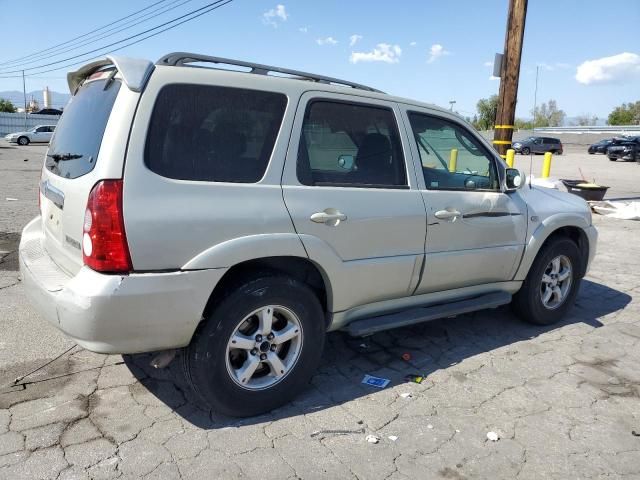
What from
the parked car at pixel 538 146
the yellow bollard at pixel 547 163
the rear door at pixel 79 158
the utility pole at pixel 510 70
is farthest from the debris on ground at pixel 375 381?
the parked car at pixel 538 146

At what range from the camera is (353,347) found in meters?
4.11

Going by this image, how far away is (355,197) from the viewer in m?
3.25

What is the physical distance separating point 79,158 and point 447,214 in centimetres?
236

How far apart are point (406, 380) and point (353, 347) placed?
62 centimetres

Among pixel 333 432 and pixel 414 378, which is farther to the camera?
pixel 414 378

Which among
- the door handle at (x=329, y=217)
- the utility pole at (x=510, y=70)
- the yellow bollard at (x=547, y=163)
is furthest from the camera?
the yellow bollard at (x=547, y=163)

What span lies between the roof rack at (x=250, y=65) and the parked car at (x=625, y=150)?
36480 mm

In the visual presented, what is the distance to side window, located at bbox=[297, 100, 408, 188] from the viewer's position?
316cm

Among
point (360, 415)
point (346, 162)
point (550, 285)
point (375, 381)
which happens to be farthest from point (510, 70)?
point (360, 415)

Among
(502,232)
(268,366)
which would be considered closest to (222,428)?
(268,366)

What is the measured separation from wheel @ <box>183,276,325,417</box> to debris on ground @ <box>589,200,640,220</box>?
9619mm

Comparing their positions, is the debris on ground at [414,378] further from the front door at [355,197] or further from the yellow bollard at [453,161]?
the yellow bollard at [453,161]

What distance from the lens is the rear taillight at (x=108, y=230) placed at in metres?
2.51

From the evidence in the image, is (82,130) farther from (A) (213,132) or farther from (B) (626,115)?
(B) (626,115)
